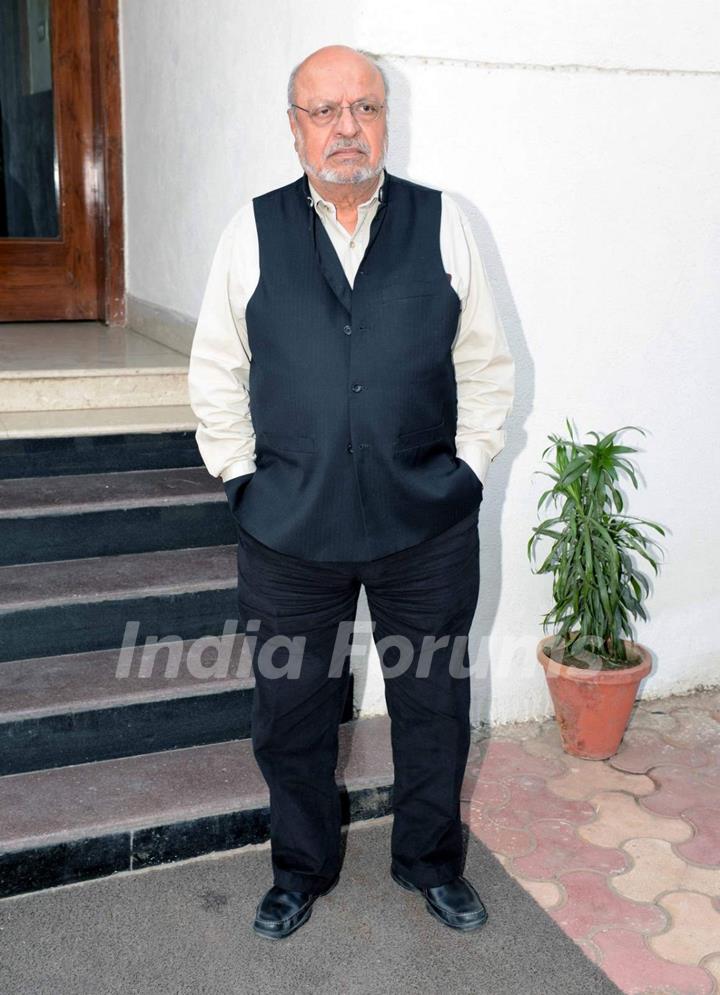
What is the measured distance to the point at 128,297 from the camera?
211 inches

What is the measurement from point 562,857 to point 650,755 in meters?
0.72

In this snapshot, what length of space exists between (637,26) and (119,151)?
2.81m

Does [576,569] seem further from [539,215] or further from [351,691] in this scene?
[539,215]

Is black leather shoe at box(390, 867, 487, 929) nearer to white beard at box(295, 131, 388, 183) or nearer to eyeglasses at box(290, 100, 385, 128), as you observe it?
white beard at box(295, 131, 388, 183)

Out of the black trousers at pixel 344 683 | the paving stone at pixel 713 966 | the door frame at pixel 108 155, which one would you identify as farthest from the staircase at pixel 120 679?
the door frame at pixel 108 155

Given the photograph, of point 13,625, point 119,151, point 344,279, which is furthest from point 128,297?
point 344,279

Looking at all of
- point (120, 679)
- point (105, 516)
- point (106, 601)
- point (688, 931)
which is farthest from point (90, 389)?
point (688, 931)

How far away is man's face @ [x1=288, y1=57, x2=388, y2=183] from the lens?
2.19 m

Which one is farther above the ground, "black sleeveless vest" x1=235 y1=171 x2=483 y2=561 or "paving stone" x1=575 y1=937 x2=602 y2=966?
"black sleeveless vest" x1=235 y1=171 x2=483 y2=561

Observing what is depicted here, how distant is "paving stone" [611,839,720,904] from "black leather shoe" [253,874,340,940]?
2.67 feet

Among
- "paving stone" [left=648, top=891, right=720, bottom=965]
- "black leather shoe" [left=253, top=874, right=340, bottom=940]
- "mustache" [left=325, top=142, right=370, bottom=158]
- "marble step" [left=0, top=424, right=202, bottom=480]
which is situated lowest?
"paving stone" [left=648, top=891, right=720, bottom=965]

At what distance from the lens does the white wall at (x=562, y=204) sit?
3.16 meters

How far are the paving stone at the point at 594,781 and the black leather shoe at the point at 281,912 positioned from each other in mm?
981

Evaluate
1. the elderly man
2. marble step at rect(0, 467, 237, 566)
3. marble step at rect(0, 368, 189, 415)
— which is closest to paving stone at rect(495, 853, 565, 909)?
the elderly man
